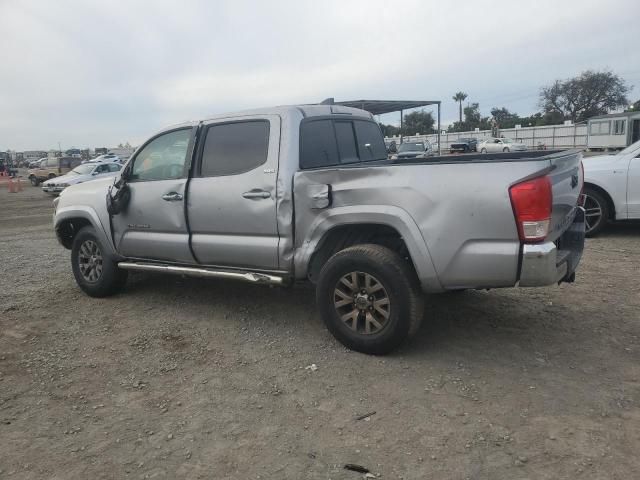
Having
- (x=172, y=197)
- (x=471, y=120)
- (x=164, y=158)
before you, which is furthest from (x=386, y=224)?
(x=471, y=120)

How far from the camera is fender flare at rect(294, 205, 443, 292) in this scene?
366cm

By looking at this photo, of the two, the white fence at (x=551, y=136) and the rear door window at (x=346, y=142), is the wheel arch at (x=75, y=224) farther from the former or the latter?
the white fence at (x=551, y=136)

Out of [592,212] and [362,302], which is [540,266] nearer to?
[362,302]

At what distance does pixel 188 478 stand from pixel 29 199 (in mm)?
22895

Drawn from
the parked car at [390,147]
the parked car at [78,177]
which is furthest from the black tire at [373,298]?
the parked car at [78,177]

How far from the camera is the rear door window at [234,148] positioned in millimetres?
4457

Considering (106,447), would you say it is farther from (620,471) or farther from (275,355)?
(620,471)

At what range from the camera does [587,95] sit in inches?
2717

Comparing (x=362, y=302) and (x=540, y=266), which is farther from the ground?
(x=540, y=266)

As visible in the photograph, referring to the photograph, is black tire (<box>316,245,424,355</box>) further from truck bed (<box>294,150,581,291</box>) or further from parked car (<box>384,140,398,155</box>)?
parked car (<box>384,140,398,155</box>)

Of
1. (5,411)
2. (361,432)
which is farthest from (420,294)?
(5,411)

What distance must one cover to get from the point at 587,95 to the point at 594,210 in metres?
70.8

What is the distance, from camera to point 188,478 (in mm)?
2660

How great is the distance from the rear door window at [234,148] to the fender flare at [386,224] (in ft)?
2.58
